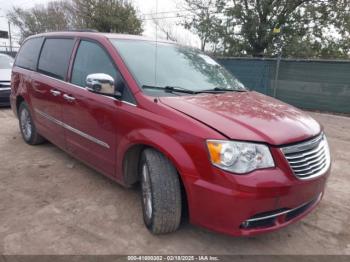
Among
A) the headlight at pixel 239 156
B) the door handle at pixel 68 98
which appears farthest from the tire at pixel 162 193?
the door handle at pixel 68 98

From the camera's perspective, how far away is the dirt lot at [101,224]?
266 centimetres

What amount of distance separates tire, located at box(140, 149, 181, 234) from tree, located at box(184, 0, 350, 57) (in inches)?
488

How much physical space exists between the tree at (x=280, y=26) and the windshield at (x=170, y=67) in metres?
10.9

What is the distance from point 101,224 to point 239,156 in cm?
151

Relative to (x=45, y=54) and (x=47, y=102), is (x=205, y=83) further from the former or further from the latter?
(x=45, y=54)

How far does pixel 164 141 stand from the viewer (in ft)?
8.35

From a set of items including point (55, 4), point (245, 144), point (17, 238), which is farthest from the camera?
point (55, 4)

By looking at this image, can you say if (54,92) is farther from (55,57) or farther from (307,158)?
(307,158)

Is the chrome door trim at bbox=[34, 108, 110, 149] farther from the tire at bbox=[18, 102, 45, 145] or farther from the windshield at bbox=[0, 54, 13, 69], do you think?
the windshield at bbox=[0, 54, 13, 69]

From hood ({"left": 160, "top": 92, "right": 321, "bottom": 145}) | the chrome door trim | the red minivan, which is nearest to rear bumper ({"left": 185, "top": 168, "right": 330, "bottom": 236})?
the red minivan

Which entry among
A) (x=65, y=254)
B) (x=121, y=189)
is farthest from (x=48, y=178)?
(x=65, y=254)

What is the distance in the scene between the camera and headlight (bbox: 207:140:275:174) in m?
2.26

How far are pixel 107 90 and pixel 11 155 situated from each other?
2.65 meters

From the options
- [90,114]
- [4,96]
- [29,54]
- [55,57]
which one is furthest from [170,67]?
[4,96]
